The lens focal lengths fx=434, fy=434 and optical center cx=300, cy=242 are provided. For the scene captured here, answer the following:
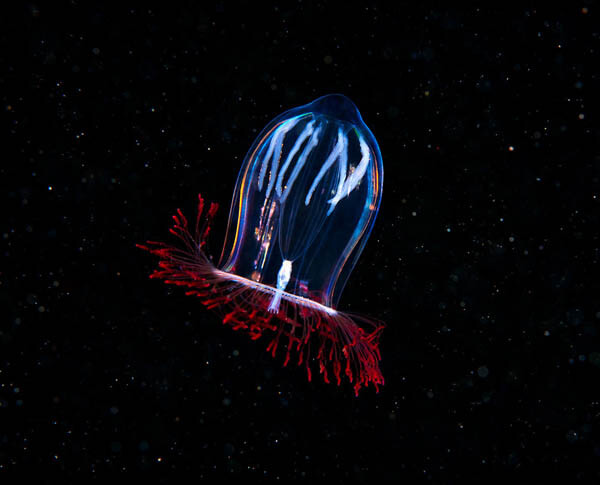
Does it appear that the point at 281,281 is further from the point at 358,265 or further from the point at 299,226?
the point at 358,265

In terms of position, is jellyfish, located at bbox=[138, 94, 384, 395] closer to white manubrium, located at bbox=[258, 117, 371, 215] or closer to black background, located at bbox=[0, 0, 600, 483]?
white manubrium, located at bbox=[258, 117, 371, 215]

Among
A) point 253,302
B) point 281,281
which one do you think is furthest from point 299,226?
point 253,302

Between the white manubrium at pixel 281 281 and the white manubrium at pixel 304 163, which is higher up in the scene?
the white manubrium at pixel 304 163

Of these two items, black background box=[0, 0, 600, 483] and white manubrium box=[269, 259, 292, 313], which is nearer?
white manubrium box=[269, 259, 292, 313]

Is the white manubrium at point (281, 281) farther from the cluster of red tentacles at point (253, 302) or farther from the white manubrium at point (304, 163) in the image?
the white manubrium at point (304, 163)

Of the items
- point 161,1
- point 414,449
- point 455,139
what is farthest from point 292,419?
point 161,1

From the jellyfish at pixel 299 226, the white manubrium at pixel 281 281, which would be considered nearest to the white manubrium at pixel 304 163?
the jellyfish at pixel 299 226

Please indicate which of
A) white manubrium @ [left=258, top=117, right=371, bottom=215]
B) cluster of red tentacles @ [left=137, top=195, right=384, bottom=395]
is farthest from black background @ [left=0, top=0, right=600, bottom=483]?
white manubrium @ [left=258, top=117, right=371, bottom=215]
